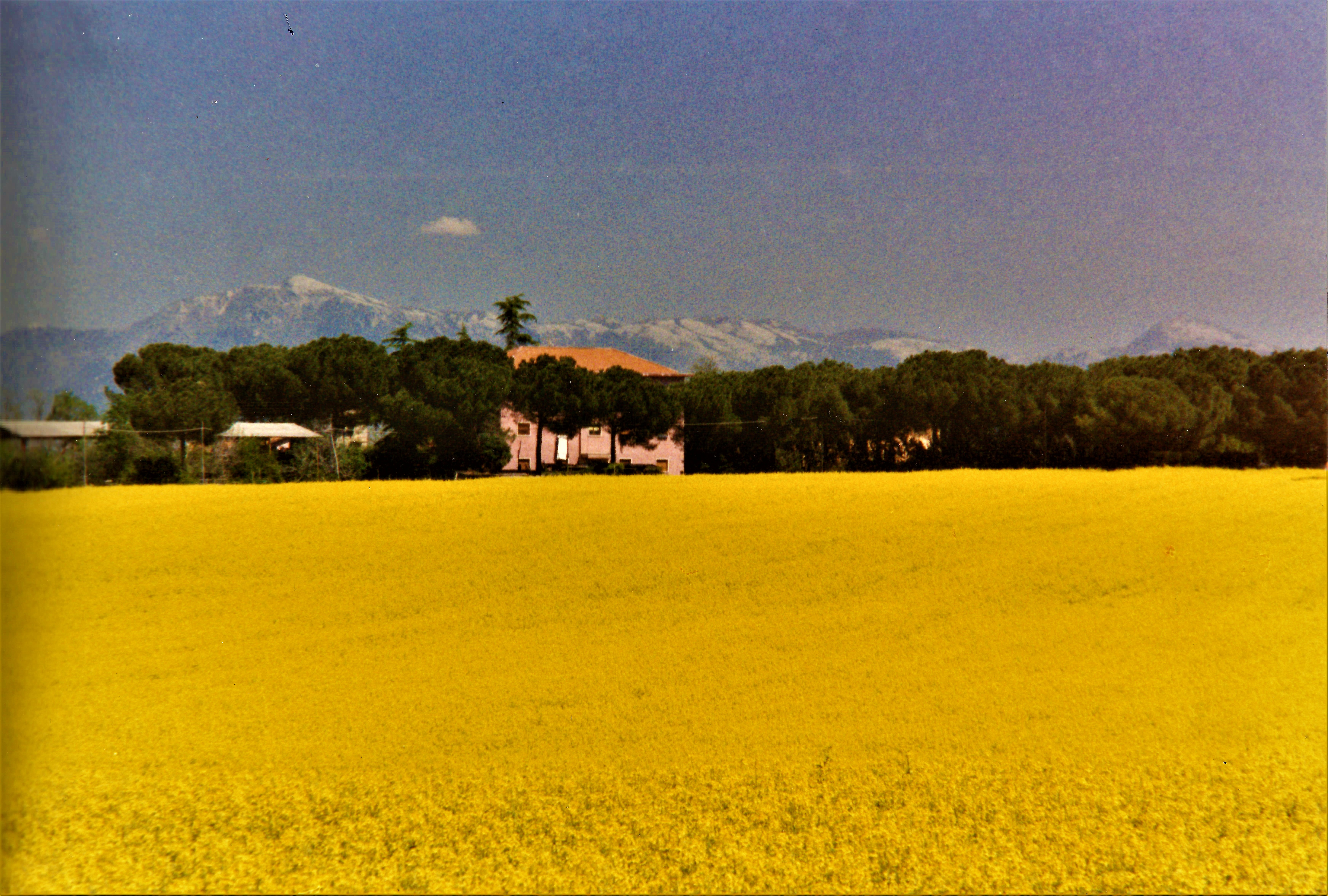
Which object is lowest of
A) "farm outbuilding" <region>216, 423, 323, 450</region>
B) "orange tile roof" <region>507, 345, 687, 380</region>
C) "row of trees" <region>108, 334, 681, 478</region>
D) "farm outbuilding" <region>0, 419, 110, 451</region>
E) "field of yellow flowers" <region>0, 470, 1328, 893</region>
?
"field of yellow flowers" <region>0, 470, 1328, 893</region>

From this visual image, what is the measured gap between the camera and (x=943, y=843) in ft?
11.4

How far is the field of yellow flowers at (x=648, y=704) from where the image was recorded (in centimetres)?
328

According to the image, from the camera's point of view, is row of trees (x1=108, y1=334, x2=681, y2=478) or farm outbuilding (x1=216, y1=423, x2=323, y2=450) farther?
farm outbuilding (x1=216, y1=423, x2=323, y2=450)

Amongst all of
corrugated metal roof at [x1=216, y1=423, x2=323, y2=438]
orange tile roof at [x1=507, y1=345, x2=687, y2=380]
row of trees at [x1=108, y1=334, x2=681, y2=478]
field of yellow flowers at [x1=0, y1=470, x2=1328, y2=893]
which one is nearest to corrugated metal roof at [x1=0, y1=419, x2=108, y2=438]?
field of yellow flowers at [x1=0, y1=470, x2=1328, y2=893]

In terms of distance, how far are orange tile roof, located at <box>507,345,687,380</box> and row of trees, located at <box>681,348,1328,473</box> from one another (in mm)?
3838

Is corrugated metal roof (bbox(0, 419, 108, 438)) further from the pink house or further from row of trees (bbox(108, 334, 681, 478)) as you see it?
the pink house

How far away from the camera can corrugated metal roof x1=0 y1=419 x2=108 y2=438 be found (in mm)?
3217

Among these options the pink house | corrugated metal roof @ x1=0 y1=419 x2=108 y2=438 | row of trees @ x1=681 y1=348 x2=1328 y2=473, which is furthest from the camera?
the pink house

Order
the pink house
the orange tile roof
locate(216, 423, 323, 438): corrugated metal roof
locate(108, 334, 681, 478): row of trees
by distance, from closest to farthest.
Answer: locate(108, 334, 681, 478): row of trees, locate(216, 423, 323, 438): corrugated metal roof, the pink house, the orange tile roof

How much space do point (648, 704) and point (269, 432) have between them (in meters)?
11.6

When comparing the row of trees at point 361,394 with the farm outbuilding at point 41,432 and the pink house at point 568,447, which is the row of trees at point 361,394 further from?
the farm outbuilding at point 41,432

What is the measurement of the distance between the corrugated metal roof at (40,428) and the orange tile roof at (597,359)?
13811mm

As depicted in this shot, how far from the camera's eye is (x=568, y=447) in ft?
57.7

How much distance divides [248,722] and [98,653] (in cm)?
137
